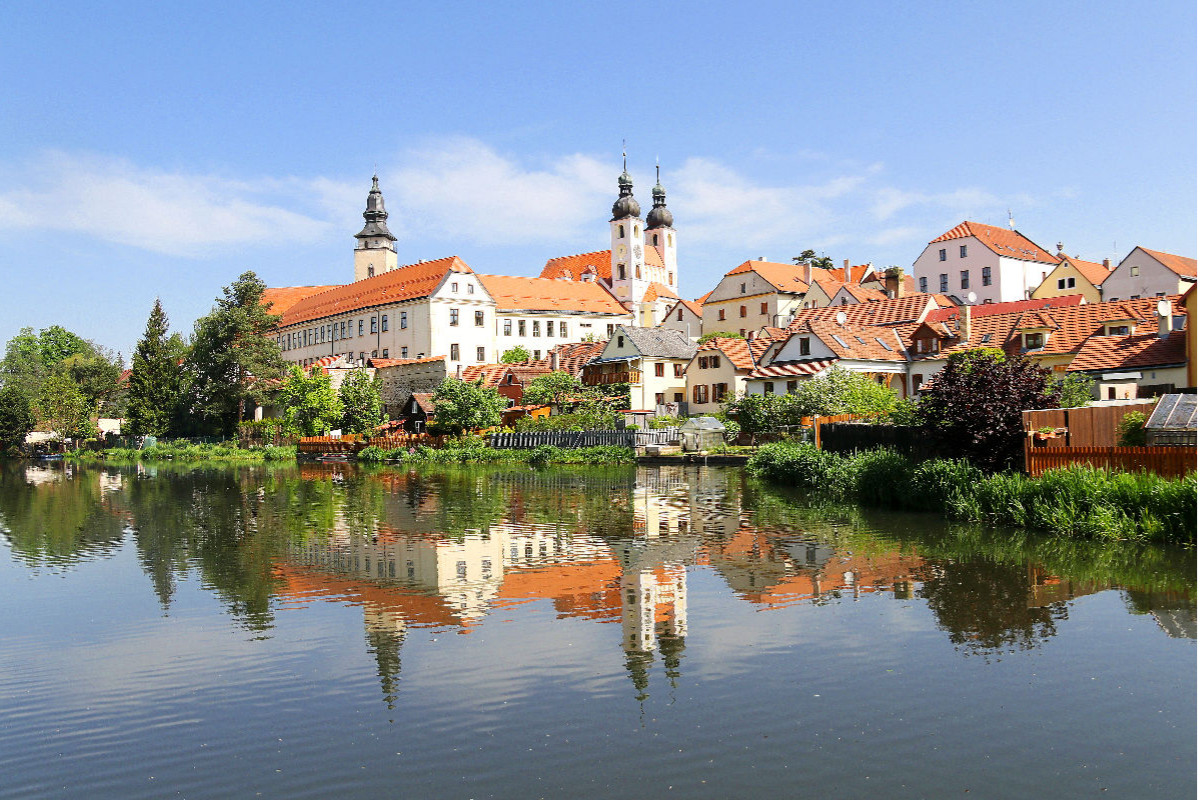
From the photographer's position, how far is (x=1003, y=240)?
9531 centimetres

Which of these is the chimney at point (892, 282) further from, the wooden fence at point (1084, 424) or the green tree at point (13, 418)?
the green tree at point (13, 418)

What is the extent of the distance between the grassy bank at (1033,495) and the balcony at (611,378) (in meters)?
42.1

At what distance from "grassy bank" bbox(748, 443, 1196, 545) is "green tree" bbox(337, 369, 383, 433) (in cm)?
5244

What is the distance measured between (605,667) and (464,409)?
2334 inches

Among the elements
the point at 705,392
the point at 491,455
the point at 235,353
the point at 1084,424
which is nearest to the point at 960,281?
the point at 705,392

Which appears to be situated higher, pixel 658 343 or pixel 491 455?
pixel 658 343

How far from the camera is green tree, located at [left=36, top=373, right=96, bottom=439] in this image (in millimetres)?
98438

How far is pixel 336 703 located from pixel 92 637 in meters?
6.11

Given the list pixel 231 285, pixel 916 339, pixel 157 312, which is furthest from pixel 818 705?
pixel 157 312

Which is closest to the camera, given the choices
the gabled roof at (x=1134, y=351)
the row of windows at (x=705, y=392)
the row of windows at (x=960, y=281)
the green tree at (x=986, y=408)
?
the green tree at (x=986, y=408)

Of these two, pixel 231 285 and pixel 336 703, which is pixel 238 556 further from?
pixel 231 285

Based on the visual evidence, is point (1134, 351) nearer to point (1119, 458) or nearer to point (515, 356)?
point (1119, 458)

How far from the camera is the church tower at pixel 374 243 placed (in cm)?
13375

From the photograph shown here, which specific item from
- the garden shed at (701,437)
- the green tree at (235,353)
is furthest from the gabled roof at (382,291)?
the garden shed at (701,437)
